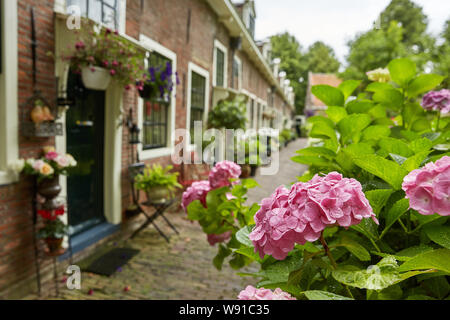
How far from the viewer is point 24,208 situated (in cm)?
298

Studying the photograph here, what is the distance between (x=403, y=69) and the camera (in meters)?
1.18

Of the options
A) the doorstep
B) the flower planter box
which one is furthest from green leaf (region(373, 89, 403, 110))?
the doorstep

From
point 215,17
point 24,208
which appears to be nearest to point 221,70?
point 215,17

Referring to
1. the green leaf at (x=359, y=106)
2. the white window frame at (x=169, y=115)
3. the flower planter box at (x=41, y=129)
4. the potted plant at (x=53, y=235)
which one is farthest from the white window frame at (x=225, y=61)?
the green leaf at (x=359, y=106)

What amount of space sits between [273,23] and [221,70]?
26.2 ft

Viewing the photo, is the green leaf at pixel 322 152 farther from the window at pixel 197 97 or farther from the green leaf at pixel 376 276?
the window at pixel 197 97

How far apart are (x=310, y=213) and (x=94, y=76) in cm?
323

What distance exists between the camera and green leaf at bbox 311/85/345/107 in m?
1.11

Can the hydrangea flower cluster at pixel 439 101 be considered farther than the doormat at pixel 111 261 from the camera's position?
No

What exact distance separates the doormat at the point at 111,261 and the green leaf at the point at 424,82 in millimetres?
3267

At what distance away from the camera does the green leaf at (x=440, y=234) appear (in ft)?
1.93

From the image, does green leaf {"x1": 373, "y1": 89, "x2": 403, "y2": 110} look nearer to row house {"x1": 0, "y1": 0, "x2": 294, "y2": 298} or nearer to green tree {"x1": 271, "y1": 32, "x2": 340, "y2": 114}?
green tree {"x1": 271, "y1": 32, "x2": 340, "y2": 114}

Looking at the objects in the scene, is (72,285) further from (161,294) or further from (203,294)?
(203,294)
